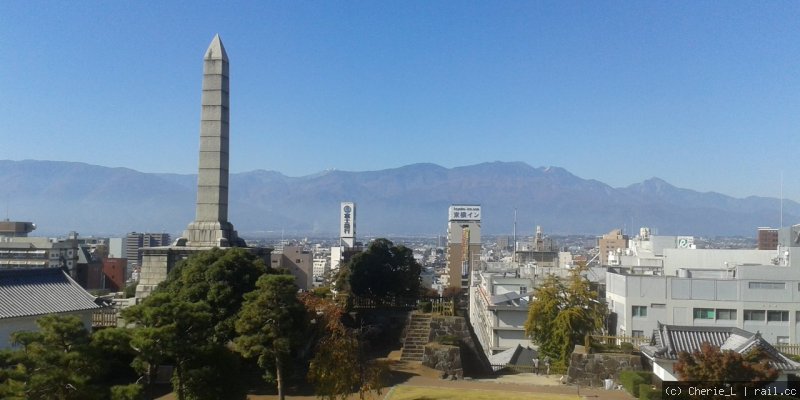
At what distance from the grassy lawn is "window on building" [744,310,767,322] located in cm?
1373

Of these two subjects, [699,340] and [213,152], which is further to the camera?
[213,152]

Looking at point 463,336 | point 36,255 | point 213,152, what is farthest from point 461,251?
point 463,336

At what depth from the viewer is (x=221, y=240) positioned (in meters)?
27.4

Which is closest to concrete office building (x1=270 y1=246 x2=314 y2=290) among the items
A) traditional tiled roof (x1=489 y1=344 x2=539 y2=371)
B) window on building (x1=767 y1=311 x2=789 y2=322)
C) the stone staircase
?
traditional tiled roof (x1=489 y1=344 x2=539 y2=371)

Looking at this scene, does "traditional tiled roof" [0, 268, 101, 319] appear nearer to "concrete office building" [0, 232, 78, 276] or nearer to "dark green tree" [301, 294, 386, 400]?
"dark green tree" [301, 294, 386, 400]

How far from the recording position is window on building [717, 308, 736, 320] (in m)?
29.2

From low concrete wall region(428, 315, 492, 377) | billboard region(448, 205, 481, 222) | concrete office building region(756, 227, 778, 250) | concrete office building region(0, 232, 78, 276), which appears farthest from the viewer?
billboard region(448, 205, 481, 222)

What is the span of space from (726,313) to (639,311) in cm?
380

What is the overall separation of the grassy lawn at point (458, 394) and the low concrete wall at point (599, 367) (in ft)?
8.14

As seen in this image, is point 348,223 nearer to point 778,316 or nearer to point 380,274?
point 380,274

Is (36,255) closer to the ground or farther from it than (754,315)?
closer to the ground

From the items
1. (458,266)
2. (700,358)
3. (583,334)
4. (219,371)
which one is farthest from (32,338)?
(458,266)

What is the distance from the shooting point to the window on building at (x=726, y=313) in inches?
1150

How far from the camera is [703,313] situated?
29391 mm
